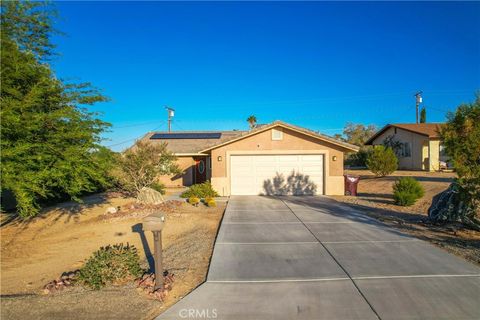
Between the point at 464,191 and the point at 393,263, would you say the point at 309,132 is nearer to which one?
the point at 464,191

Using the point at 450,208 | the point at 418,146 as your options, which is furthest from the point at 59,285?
the point at 418,146

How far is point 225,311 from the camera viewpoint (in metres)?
4.14

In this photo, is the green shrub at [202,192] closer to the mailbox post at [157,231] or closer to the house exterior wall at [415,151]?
the mailbox post at [157,231]

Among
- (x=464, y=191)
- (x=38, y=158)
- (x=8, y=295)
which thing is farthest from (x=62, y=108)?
(x=464, y=191)

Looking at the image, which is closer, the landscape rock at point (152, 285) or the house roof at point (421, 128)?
the landscape rock at point (152, 285)

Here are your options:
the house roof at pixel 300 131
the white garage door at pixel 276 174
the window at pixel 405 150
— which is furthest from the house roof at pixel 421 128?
the white garage door at pixel 276 174

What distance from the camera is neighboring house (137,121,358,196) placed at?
54.0ft

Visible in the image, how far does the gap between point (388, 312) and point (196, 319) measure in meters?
2.47

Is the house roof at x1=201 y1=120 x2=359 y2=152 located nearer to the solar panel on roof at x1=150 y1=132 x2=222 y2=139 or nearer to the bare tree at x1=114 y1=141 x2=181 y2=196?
the bare tree at x1=114 y1=141 x2=181 y2=196

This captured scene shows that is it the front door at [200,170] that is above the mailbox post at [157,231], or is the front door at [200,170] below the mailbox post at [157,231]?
above

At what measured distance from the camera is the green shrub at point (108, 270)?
503 centimetres

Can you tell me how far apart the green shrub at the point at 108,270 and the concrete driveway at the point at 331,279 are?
1.31 metres

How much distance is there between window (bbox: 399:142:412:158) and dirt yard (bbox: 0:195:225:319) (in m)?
20.9

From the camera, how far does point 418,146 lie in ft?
85.8
